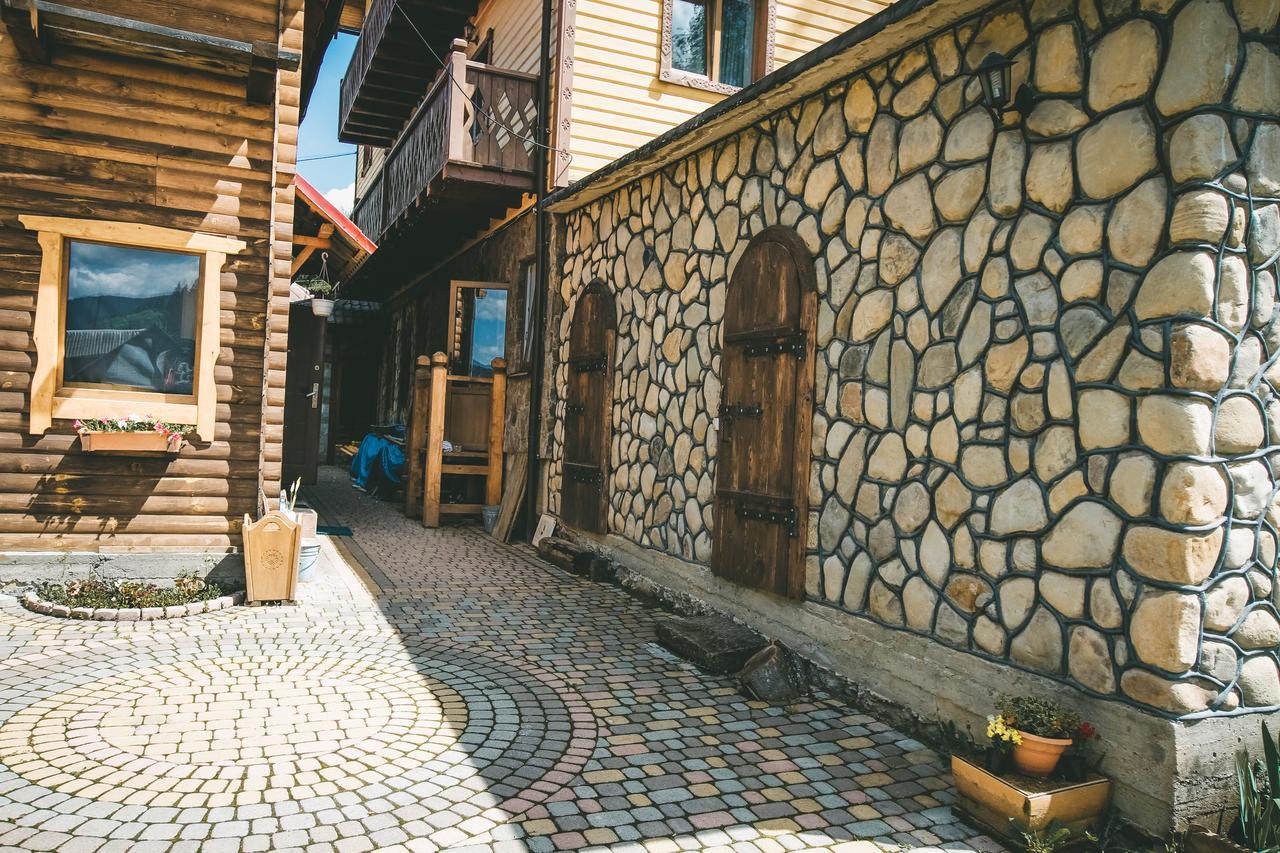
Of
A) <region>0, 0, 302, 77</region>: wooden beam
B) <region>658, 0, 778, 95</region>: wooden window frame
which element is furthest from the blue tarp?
<region>0, 0, 302, 77</region>: wooden beam

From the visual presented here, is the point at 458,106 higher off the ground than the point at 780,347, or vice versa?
the point at 458,106

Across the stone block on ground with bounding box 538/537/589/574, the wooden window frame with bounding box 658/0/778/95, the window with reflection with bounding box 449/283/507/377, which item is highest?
the wooden window frame with bounding box 658/0/778/95

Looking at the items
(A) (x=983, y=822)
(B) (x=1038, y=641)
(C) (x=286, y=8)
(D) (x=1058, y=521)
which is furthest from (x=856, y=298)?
(C) (x=286, y=8)

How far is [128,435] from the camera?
6469 mm

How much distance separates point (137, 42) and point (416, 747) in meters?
5.56

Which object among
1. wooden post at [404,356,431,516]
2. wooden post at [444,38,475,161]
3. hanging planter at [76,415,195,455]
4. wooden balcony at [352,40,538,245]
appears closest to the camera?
hanging planter at [76,415,195,455]

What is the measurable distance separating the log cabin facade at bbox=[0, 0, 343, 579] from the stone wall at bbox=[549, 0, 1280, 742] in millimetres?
4429

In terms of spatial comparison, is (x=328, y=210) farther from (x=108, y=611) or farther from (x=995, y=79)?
(x=995, y=79)

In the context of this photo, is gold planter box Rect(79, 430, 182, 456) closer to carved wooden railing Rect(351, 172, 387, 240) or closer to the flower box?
the flower box

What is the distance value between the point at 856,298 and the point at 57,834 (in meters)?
4.64

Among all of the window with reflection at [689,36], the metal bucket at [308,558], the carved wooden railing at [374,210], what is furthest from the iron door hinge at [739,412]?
the carved wooden railing at [374,210]

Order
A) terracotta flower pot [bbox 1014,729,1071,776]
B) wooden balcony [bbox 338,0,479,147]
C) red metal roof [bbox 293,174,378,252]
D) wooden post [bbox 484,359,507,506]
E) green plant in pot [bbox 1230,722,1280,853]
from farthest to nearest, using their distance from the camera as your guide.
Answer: wooden balcony [bbox 338,0,479,147], wooden post [bbox 484,359,507,506], red metal roof [bbox 293,174,378,252], terracotta flower pot [bbox 1014,729,1071,776], green plant in pot [bbox 1230,722,1280,853]

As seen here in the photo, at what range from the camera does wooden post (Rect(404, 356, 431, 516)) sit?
11.3 metres

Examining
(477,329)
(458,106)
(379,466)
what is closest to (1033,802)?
(458,106)
